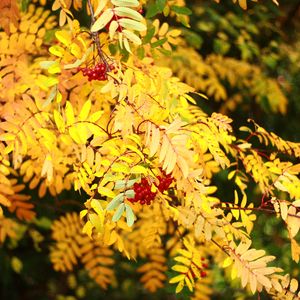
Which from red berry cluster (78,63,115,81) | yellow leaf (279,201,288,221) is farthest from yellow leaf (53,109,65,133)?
yellow leaf (279,201,288,221)

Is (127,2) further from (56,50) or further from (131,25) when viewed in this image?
(56,50)

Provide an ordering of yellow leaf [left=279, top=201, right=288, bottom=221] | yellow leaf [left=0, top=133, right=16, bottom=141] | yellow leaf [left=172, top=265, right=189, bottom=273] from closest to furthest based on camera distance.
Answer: yellow leaf [left=279, top=201, right=288, bottom=221], yellow leaf [left=0, top=133, right=16, bottom=141], yellow leaf [left=172, top=265, right=189, bottom=273]

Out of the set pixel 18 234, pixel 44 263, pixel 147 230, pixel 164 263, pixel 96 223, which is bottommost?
pixel 44 263

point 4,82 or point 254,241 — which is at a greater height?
point 4,82

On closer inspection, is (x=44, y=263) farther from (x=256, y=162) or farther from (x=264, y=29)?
(x=256, y=162)

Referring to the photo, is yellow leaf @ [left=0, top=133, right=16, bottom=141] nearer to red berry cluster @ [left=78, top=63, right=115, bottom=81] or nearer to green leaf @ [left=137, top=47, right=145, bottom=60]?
red berry cluster @ [left=78, top=63, right=115, bottom=81]

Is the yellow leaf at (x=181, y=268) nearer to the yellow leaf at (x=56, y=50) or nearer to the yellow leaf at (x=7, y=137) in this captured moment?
the yellow leaf at (x=7, y=137)

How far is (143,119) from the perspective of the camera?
1.55 m

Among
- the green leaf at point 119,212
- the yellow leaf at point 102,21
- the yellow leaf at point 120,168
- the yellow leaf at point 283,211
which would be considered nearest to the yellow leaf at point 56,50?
the yellow leaf at point 102,21

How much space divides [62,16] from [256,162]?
0.96 metres

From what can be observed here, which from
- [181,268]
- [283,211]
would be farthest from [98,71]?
[181,268]

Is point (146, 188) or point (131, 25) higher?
point (131, 25)

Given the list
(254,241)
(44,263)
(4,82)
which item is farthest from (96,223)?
(44,263)

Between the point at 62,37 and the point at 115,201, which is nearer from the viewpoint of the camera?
the point at 115,201
